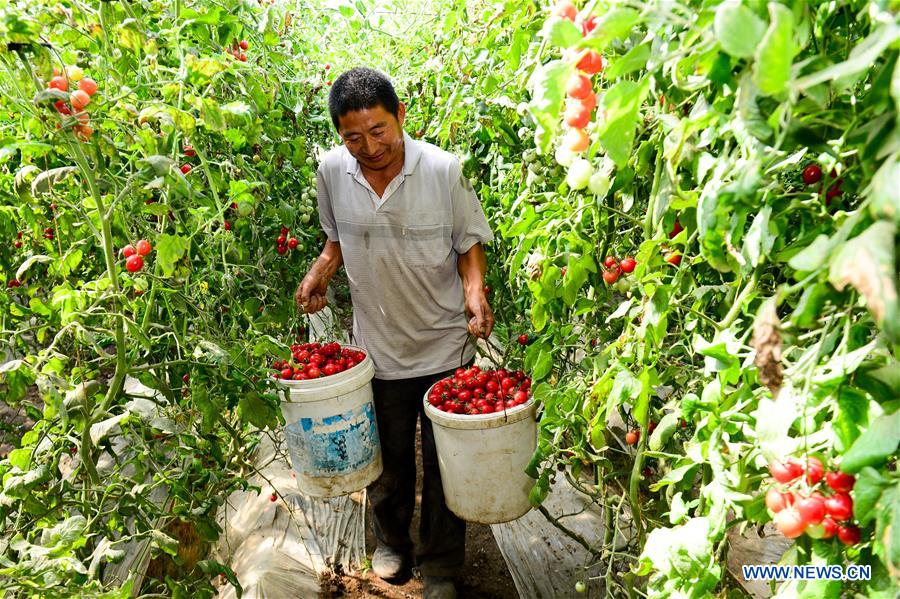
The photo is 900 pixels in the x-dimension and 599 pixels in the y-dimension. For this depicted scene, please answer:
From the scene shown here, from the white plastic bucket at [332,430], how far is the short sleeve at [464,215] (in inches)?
20.2

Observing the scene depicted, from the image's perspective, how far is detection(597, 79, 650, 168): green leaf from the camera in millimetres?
559

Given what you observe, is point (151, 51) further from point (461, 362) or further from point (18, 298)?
point (18, 298)

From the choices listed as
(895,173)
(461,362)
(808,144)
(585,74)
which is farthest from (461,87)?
(895,173)

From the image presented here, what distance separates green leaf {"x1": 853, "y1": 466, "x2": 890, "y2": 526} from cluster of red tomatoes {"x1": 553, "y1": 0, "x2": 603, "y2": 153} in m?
0.41

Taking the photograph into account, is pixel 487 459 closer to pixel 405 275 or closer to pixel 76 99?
pixel 405 275

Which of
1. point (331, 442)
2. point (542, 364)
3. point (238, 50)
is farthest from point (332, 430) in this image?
point (238, 50)

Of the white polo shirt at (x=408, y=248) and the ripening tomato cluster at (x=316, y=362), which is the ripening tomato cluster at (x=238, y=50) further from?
the ripening tomato cluster at (x=316, y=362)

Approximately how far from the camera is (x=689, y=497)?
4.28ft

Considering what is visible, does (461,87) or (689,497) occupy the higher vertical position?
(461,87)

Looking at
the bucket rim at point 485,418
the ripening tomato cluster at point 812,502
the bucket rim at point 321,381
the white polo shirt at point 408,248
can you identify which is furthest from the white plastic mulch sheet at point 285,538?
the ripening tomato cluster at point 812,502

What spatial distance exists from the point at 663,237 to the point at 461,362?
1.30 metres

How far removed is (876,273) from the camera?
1.32 feet

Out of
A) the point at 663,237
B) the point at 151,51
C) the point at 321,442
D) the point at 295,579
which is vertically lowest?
the point at 295,579

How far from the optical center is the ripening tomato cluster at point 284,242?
248 cm
